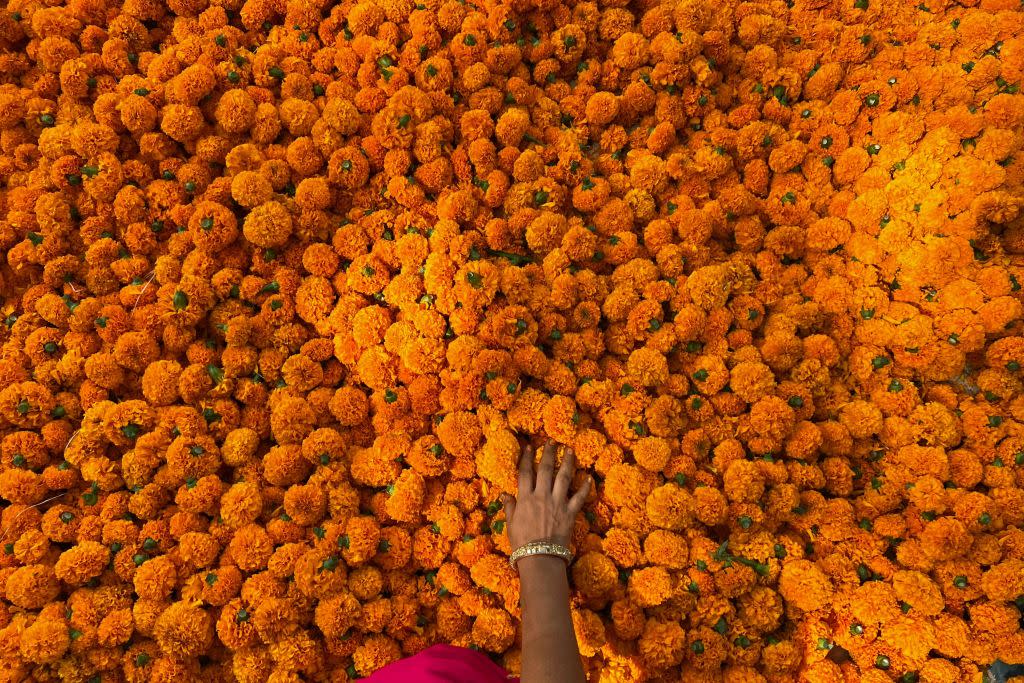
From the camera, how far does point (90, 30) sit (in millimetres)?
2152

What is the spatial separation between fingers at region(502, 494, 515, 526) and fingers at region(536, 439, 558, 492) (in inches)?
3.6

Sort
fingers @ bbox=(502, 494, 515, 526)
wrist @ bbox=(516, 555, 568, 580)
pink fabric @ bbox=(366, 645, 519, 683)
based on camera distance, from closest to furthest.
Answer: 1. pink fabric @ bbox=(366, 645, 519, 683)
2. wrist @ bbox=(516, 555, 568, 580)
3. fingers @ bbox=(502, 494, 515, 526)

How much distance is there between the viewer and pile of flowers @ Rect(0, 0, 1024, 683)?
5.57 ft

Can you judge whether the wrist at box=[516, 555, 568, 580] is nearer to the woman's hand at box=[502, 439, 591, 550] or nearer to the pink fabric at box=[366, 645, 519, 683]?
the woman's hand at box=[502, 439, 591, 550]

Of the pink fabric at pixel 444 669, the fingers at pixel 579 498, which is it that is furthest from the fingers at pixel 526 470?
the pink fabric at pixel 444 669

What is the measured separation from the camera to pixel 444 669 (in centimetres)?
146

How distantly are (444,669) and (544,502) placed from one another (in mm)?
493

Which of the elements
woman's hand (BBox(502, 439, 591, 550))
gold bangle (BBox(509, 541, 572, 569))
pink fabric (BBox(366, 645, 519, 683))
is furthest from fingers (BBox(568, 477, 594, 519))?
pink fabric (BBox(366, 645, 519, 683))

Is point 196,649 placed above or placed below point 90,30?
below

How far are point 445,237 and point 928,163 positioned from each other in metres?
1.68

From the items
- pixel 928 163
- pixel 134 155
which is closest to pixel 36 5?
pixel 134 155

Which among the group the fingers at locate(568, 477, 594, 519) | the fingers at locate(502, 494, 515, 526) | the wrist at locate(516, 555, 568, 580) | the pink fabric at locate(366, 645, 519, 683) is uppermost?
the fingers at locate(568, 477, 594, 519)

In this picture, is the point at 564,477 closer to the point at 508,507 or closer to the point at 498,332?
the point at 508,507

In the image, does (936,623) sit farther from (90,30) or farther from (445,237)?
(90,30)
